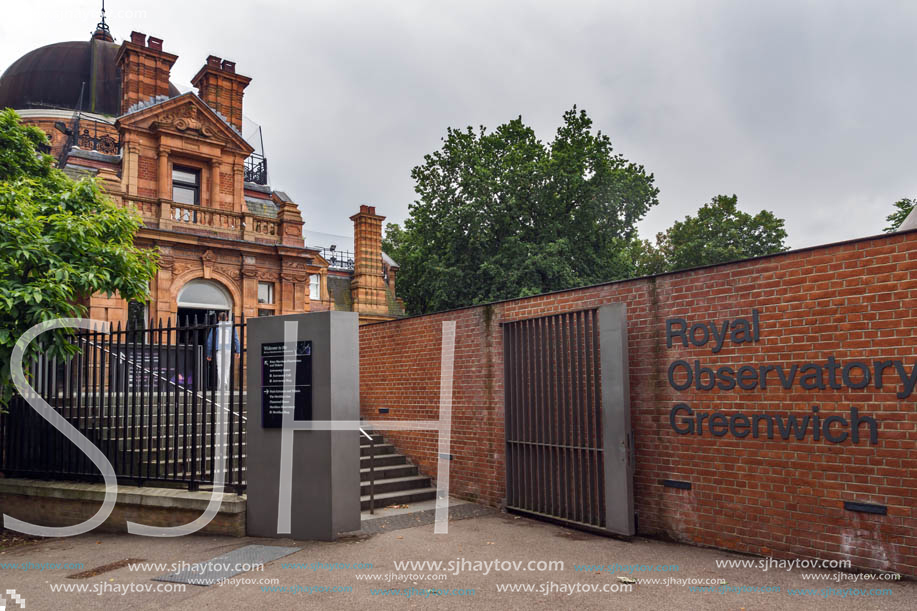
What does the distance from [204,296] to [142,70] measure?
8308 mm

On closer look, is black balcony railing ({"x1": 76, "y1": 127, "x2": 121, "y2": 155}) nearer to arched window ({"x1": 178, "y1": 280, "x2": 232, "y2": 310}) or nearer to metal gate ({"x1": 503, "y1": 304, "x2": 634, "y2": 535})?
arched window ({"x1": 178, "y1": 280, "x2": 232, "y2": 310})

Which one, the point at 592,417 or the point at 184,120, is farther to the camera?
the point at 184,120

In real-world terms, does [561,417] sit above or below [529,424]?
above

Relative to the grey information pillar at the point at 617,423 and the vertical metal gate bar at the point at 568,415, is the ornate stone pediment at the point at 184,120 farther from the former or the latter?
the grey information pillar at the point at 617,423

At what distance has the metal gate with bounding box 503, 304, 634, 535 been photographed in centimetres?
667

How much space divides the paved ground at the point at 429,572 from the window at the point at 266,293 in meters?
13.8

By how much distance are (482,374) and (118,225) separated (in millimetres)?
5447

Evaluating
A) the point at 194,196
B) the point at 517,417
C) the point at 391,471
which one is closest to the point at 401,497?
the point at 391,471

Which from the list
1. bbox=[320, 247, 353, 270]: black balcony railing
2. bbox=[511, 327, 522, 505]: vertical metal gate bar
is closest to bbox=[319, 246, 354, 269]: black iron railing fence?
bbox=[320, 247, 353, 270]: black balcony railing

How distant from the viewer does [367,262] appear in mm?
34406

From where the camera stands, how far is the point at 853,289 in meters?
5.41

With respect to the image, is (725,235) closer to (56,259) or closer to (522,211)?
(522,211)

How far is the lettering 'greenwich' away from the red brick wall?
5 cm

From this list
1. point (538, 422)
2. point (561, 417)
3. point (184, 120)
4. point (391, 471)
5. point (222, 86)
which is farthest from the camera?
point (222, 86)
